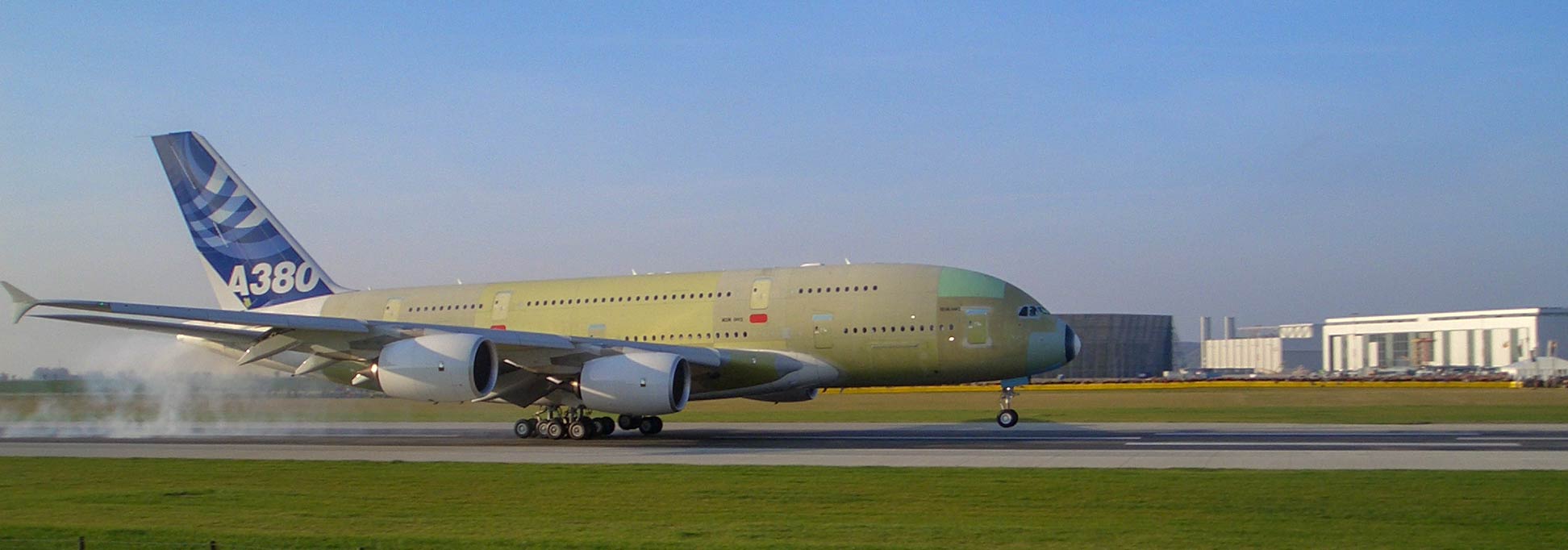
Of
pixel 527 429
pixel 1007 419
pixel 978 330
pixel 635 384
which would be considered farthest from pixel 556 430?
pixel 1007 419

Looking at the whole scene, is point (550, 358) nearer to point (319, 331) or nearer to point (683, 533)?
point (319, 331)

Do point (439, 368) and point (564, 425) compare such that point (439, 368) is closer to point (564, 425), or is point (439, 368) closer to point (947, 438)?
point (564, 425)

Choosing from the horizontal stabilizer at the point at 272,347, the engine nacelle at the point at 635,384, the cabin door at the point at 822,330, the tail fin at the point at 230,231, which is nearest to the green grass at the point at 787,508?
the engine nacelle at the point at 635,384

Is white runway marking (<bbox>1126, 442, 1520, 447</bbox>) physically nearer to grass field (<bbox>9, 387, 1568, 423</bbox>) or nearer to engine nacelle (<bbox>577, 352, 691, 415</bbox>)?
engine nacelle (<bbox>577, 352, 691, 415</bbox>)

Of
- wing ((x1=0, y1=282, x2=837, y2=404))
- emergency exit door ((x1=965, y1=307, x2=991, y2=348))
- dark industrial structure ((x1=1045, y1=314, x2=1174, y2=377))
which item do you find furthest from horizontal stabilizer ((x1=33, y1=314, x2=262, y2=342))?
dark industrial structure ((x1=1045, y1=314, x2=1174, y2=377))

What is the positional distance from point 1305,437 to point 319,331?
21098mm

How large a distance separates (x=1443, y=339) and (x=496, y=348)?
144 metres

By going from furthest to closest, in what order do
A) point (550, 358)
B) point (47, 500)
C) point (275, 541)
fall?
point (550, 358) < point (47, 500) < point (275, 541)

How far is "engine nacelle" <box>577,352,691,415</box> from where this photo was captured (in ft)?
88.3

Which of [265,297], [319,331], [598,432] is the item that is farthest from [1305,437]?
[265,297]

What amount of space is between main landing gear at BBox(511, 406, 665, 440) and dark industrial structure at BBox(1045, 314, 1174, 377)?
7125cm

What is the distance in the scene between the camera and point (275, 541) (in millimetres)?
12914

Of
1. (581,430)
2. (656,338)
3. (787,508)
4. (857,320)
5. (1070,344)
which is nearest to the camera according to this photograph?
(787,508)

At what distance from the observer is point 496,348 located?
Answer: 91.6 feet
